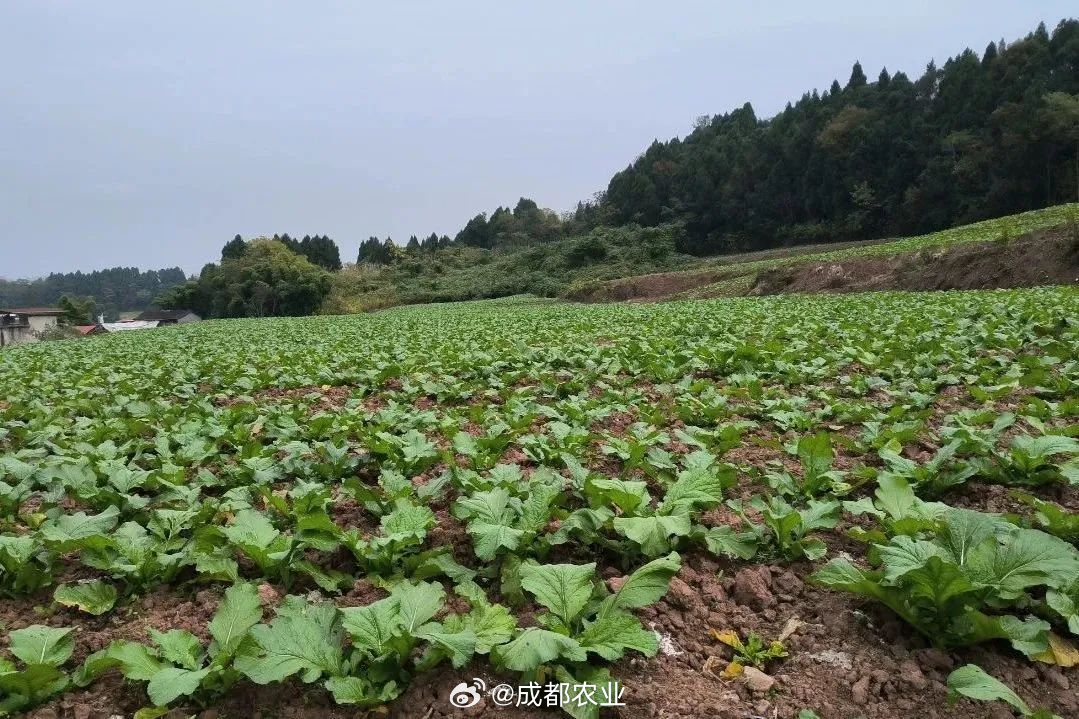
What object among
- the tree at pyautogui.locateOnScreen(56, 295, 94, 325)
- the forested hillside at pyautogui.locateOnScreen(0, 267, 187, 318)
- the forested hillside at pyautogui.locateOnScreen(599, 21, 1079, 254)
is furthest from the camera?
the forested hillside at pyautogui.locateOnScreen(0, 267, 187, 318)

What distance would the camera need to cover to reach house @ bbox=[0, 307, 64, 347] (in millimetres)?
60312

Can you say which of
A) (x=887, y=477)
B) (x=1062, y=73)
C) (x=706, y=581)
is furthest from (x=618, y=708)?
(x=1062, y=73)

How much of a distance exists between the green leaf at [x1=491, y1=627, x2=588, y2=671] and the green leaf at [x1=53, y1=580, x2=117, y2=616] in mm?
1502

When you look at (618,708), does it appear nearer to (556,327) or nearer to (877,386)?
(877,386)

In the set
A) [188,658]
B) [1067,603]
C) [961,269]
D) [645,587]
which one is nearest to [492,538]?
[645,587]

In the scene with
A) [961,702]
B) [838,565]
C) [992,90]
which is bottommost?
[961,702]

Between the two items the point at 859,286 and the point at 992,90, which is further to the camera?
the point at 992,90

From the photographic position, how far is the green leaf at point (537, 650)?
5.53ft

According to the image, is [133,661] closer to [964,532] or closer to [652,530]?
[652,530]

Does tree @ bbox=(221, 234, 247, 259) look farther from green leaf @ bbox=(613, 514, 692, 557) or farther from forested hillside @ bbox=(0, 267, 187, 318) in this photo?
green leaf @ bbox=(613, 514, 692, 557)

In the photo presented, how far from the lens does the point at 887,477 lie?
255cm

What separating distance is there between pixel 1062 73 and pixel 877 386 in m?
51.4

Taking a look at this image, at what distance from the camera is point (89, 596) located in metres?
2.31

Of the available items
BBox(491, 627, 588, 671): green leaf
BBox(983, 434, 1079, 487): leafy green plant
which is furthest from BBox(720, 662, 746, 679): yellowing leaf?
BBox(983, 434, 1079, 487): leafy green plant
